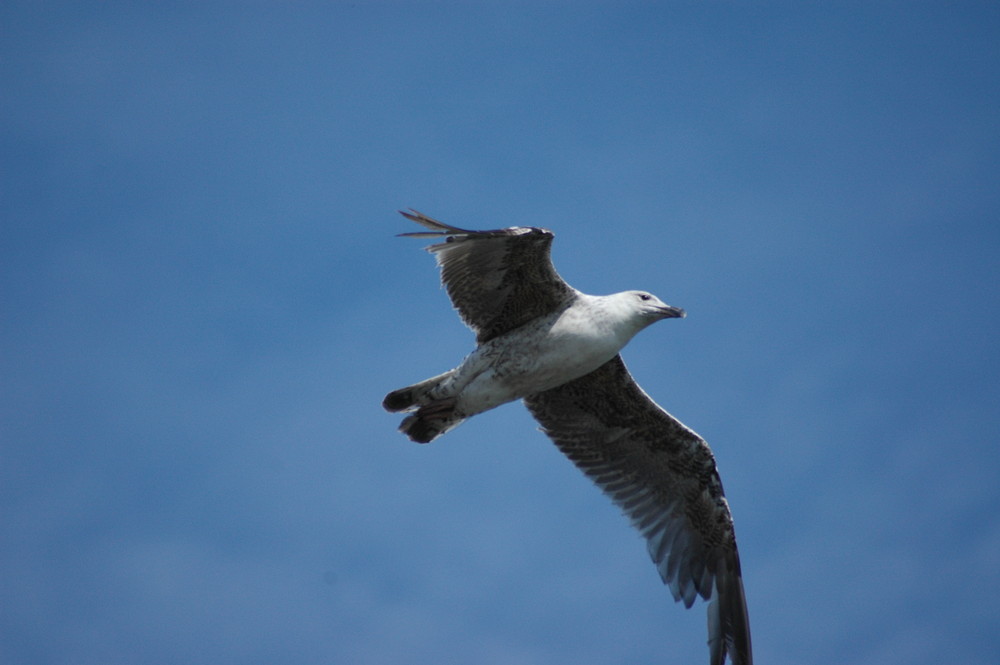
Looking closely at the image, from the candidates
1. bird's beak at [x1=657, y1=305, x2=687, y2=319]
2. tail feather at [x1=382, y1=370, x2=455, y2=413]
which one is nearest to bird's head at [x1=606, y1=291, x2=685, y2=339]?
bird's beak at [x1=657, y1=305, x2=687, y2=319]

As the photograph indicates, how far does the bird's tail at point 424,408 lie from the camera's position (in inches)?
456

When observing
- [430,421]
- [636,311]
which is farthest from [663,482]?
[430,421]

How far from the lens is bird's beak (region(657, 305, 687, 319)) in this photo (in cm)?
1134

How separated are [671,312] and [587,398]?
1826 mm

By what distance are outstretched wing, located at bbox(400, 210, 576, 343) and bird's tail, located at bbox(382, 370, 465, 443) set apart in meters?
0.83

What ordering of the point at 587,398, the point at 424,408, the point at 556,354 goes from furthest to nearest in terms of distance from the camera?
the point at 587,398, the point at 424,408, the point at 556,354

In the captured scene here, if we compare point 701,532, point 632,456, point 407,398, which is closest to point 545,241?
point 407,398

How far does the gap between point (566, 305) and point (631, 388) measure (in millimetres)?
1704

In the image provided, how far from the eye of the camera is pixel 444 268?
11211 mm

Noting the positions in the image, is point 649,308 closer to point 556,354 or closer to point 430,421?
point 556,354

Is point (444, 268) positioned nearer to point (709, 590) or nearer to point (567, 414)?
point (567, 414)

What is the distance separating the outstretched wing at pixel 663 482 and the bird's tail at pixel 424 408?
160 cm

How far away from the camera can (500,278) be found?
11.2 m

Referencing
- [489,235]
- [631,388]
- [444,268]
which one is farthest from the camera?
[631,388]
